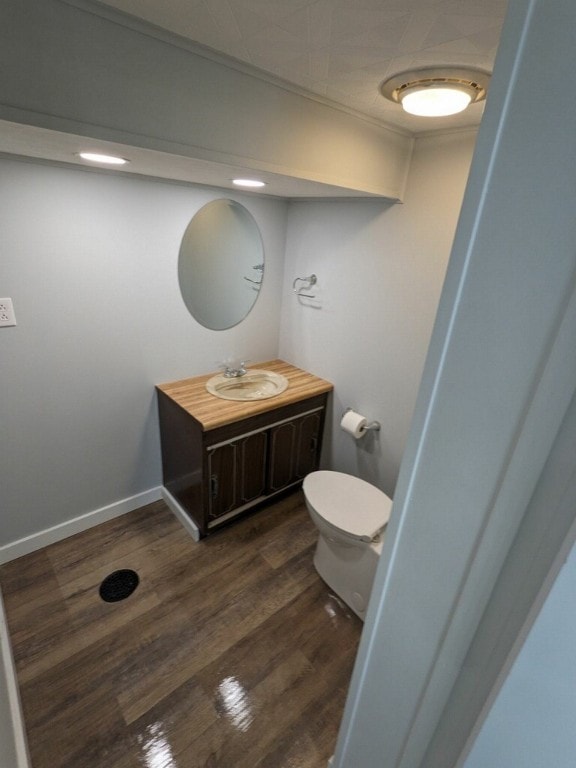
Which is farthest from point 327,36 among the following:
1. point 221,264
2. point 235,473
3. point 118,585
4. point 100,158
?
point 118,585

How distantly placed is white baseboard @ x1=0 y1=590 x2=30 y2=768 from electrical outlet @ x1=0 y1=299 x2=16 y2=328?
1.29m

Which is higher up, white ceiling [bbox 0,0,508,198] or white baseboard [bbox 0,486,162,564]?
white ceiling [bbox 0,0,508,198]

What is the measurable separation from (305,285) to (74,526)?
2074 millimetres

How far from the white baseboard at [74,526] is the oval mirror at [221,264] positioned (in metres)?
1.23

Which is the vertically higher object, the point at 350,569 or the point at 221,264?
the point at 221,264

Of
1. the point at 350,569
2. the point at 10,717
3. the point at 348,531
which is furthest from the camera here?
the point at 350,569

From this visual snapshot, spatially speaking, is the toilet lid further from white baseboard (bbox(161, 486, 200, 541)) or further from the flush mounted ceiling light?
the flush mounted ceiling light

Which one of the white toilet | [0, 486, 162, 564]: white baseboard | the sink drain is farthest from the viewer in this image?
[0, 486, 162, 564]: white baseboard

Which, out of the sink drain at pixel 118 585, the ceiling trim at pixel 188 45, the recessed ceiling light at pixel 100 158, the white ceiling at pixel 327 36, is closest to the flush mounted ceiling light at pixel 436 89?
the white ceiling at pixel 327 36

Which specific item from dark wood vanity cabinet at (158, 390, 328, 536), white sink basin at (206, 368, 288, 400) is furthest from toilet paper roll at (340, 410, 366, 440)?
white sink basin at (206, 368, 288, 400)

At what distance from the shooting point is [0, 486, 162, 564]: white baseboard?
2.00m

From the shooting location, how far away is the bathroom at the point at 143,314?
5.51ft

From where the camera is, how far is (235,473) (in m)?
2.17

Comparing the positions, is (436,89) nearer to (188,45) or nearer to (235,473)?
(188,45)
